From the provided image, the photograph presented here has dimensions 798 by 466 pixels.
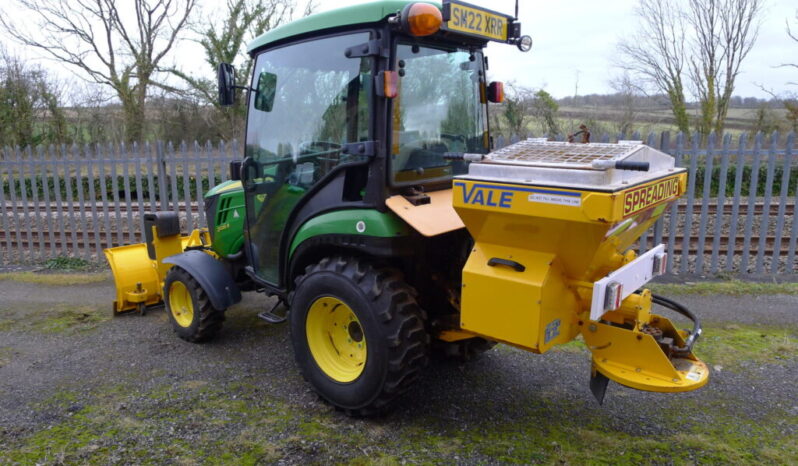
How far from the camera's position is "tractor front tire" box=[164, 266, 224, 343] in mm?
4590

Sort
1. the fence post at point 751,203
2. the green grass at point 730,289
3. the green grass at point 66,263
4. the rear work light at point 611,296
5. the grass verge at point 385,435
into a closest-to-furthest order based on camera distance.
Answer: the rear work light at point 611,296, the grass verge at point 385,435, the green grass at point 730,289, the fence post at point 751,203, the green grass at point 66,263

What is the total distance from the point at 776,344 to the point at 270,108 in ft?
14.6

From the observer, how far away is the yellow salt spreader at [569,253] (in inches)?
102

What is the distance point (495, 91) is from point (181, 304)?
10.7 ft

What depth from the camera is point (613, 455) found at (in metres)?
3.08

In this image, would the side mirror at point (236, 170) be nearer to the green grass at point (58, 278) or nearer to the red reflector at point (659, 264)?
the red reflector at point (659, 264)

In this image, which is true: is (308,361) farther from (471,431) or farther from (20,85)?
(20,85)

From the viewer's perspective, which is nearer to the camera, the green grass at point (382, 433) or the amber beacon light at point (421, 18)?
the amber beacon light at point (421, 18)

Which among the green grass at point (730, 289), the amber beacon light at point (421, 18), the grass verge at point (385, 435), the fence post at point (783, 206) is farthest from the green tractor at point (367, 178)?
the fence post at point (783, 206)

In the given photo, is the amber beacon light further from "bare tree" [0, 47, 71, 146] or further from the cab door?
"bare tree" [0, 47, 71, 146]

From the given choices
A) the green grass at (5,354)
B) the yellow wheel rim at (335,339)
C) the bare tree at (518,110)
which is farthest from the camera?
the bare tree at (518,110)

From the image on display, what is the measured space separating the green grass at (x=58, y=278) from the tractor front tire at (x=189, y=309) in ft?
9.26

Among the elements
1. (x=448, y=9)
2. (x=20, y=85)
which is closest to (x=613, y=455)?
(x=448, y=9)

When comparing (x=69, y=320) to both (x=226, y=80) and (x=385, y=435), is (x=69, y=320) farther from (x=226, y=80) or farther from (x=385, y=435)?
(x=385, y=435)
